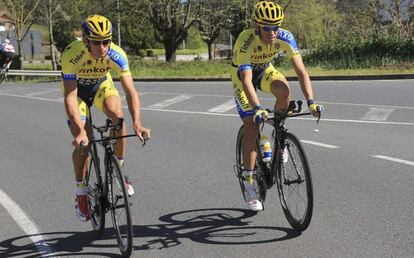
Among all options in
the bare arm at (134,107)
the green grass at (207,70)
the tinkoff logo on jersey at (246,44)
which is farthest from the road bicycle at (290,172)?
the green grass at (207,70)

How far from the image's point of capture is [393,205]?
19.0 feet

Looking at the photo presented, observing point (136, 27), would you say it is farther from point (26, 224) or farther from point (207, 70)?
point (26, 224)

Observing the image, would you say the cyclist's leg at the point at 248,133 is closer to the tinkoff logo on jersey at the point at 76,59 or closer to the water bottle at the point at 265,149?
the water bottle at the point at 265,149

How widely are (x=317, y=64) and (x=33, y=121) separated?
52.7 ft

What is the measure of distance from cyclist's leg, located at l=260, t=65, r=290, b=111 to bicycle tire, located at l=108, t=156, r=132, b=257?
1.86 metres

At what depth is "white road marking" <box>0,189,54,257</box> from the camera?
4941 mm

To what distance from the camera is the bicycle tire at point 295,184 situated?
489 centimetres

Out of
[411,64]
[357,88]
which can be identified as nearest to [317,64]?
[411,64]

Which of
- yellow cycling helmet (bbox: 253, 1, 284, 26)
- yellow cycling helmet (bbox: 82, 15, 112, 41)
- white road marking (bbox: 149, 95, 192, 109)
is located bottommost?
white road marking (bbox: 149, 95, 192, 109)

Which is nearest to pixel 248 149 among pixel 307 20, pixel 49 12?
pixel 49 12

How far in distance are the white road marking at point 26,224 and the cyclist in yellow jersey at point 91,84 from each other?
417 mm

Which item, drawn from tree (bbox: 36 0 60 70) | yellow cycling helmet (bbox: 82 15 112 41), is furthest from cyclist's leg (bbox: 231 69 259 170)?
tree (bbox: 36 0 60 70)

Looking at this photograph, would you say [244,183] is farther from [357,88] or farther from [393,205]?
[357,88]

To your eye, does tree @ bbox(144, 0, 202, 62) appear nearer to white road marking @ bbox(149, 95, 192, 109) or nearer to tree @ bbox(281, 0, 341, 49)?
tree @ bbox(281, 0, 341, 49)
